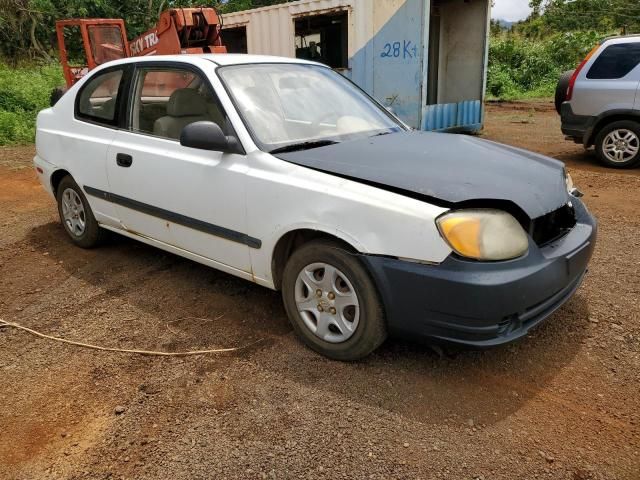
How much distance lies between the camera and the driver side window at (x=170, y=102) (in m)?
3.61

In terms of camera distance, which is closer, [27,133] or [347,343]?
[347,343]

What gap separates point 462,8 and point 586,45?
13.9 m

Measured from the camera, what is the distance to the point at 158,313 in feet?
12.2

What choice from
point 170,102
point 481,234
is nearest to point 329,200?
point 481,234

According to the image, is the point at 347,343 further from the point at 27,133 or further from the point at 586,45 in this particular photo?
the point at 586,45

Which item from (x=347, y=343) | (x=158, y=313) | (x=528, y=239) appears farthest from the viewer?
(x=158, y=313)

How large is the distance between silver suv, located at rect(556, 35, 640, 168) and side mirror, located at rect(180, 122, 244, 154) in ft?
21.4

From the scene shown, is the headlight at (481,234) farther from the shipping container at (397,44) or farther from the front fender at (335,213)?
the shipping container at (397,44)

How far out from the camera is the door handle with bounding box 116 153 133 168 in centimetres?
393

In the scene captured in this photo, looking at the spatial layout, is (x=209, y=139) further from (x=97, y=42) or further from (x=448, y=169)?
(x=97, y=42)

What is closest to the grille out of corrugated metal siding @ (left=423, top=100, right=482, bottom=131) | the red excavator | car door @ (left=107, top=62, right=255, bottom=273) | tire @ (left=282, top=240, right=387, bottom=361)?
tire @ (left=282, top=240, right=387, bottom=361)

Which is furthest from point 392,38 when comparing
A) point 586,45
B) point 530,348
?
point 586,45

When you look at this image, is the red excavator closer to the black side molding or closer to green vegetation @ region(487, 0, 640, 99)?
the black side molding

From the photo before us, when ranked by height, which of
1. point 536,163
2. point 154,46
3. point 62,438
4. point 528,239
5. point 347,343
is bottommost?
point 62,438
